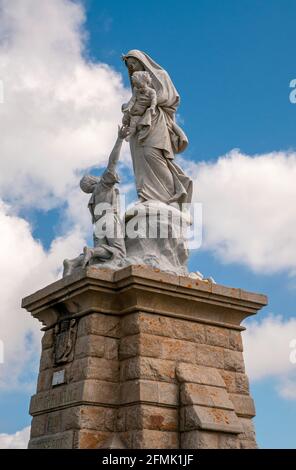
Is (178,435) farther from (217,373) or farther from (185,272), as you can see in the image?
(185,272)

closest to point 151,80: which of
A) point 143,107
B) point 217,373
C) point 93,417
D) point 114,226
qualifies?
point 143,107

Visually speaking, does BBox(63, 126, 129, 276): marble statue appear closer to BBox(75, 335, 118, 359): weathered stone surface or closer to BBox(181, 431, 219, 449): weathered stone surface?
BBox(75, 335, 118, 359): weathered stone surface

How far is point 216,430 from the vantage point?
7.26m

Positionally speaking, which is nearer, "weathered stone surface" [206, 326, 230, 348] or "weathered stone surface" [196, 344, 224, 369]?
"weathered stone surface" [196, 344, 224, 369]

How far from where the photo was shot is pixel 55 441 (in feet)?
24.3

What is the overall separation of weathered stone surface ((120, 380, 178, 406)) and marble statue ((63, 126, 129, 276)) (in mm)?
1650

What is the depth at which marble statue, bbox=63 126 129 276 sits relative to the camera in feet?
27.8

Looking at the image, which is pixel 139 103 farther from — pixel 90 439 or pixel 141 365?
pixel 90 439

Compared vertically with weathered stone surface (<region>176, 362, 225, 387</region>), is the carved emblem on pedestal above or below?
above

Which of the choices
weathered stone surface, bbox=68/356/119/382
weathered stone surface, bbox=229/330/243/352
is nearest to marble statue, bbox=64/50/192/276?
weathered stone surface, bbox=229/330/243/352

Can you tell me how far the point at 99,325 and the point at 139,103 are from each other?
3.70m

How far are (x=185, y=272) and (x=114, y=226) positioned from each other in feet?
3.85
